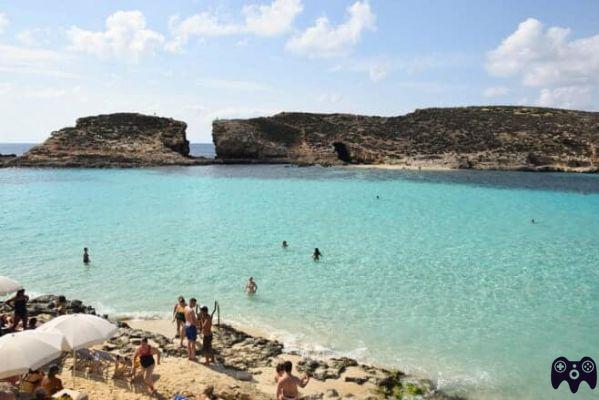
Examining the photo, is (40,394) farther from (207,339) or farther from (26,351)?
(207,339)

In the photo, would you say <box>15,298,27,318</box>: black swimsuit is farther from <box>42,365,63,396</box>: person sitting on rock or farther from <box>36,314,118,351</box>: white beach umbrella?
<box>42,365,63,396</box>: person sitting on rock

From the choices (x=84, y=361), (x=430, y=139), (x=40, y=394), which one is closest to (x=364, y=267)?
(x=84, y=361)

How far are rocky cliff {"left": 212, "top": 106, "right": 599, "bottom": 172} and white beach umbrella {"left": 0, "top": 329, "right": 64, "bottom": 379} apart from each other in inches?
2931

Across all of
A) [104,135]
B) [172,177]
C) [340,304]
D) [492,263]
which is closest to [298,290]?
[340,304]

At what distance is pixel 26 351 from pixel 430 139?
282 ft

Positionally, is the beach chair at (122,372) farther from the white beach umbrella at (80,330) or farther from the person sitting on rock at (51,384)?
the person sitting on rock at (51,384)

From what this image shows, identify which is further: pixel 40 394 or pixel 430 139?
pixel 430 139

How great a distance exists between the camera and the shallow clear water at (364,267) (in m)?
14.6

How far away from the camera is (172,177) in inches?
2495

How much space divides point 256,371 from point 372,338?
4.19 m

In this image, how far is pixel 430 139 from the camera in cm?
8881

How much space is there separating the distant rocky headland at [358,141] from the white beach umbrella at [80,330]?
231 feet

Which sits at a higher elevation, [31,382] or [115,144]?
[115,144]

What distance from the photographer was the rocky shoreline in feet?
38.1
